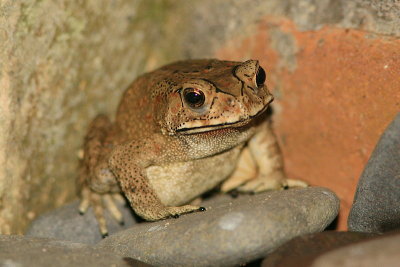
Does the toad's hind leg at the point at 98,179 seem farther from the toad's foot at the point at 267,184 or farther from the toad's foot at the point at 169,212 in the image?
the toad's foot at the point at 267,184

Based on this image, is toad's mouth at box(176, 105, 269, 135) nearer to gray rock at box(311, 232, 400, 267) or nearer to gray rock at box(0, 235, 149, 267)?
gray rock at box(0, 235, 149, 267)

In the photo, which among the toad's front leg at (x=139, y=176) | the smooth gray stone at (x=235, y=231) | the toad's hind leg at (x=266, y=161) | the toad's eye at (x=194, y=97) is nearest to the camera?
the smooth gray stone at (x=235, y=231)

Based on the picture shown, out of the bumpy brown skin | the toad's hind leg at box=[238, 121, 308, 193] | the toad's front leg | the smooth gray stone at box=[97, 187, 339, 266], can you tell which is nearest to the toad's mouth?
the bumpy brown skin

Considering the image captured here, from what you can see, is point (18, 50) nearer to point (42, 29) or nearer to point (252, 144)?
point (42, 29)

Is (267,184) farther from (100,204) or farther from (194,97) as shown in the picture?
(100,204)

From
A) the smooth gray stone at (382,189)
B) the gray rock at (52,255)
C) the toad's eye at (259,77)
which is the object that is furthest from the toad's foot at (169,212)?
the smooth gray stone at (382,189)
